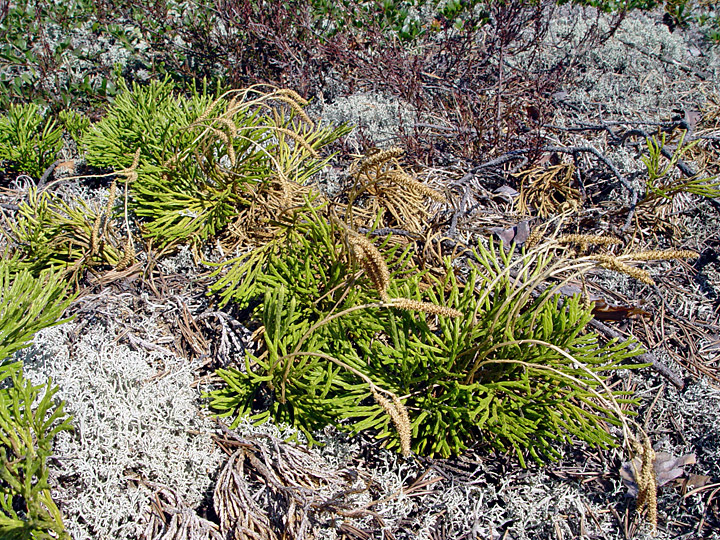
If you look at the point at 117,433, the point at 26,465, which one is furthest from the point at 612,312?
the point at 26,465

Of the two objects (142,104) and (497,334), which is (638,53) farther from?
(142,104)

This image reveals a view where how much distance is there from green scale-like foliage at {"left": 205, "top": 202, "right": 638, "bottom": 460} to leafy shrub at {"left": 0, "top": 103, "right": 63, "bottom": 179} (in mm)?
1697

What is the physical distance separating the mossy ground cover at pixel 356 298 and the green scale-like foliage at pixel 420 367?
0.01 m

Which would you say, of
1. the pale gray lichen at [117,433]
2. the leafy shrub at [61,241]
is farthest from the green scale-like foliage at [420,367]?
the leafy shrub at [61,241]

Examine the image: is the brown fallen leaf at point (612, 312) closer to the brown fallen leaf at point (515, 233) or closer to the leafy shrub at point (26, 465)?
the brown fallen leaf at point (515, 233)

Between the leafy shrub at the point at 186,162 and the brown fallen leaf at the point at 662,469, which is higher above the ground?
the leafy shrub at the point at 186,162

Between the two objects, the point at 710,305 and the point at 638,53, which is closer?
the point at 710,305

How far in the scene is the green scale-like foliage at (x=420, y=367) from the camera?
1627 mm

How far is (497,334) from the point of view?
67.8 inches

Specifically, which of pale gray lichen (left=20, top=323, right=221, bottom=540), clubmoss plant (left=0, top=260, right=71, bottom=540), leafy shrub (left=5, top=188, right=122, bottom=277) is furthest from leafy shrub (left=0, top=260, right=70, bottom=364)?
leafy shrub (left=5, top=188, right=122, bottom=277)

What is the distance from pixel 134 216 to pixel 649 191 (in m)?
2.42

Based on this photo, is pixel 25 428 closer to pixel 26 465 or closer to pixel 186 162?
pixel 26 465

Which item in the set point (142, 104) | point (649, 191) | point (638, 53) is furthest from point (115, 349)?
point (638, 53)

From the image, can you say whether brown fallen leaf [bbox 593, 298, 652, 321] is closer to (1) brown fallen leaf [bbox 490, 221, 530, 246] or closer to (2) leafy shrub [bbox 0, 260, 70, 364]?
(1) brown fallen leaf [bbox 490, 221, 530, 246]
